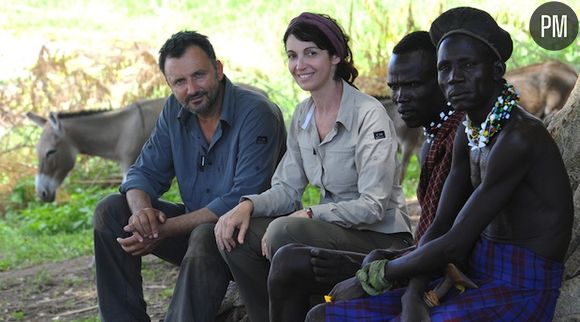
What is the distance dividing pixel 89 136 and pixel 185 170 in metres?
5.51

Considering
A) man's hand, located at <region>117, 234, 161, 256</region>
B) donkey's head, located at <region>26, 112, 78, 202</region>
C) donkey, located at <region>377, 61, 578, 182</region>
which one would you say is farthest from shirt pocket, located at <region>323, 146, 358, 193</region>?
donkey's head, located at <region>26, 112, 78, 202</region>

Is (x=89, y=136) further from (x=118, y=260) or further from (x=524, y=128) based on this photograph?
(x=524, y=128)

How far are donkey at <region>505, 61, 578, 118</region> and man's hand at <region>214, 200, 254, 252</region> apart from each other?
5583 millimetres

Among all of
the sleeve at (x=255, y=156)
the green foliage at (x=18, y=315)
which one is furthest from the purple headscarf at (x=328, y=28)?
the green foliage at (x=18, y=315)

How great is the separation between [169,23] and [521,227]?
1227 centimetres

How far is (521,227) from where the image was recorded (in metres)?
3.13

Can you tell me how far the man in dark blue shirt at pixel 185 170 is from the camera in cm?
466

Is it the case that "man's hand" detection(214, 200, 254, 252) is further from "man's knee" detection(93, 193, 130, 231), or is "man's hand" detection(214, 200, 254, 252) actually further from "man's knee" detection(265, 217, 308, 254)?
"man's knee" detection(93, 193, 130, 231)

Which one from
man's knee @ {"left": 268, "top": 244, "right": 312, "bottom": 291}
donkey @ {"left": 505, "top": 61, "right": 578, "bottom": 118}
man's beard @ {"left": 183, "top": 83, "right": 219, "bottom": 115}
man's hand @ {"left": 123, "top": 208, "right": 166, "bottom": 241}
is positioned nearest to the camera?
man's knee @ {"left": 268, "top": 244, "right": 312, "bottom": 291}

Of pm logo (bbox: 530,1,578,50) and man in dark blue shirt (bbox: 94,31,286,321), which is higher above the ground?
pm logo (bbox: 530,1,578,50)

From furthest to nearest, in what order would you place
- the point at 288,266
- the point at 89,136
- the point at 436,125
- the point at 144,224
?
the point at 89,136, the point at 144,224, the point at 436,125, the point at 288,266

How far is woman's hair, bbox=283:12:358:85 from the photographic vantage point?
4320 millimetres

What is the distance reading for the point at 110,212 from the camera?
15.8 ft

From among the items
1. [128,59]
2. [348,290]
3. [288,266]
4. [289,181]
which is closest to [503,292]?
[348,290]
